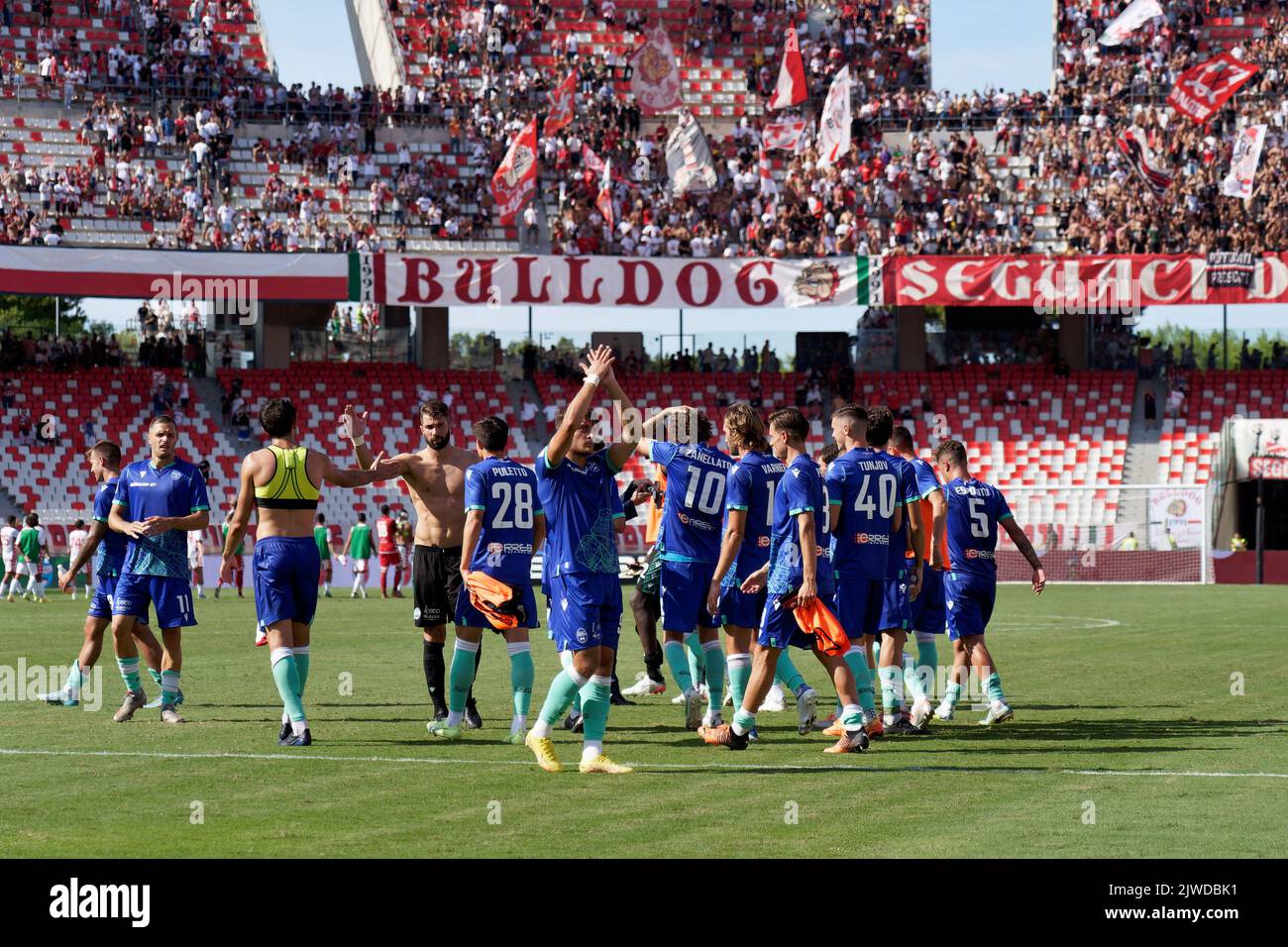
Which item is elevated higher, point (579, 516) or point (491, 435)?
point (491, 435)

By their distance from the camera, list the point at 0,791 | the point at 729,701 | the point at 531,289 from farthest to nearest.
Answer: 1. the point at 531,289
2. the point at 729,701
3. the point at 0,791

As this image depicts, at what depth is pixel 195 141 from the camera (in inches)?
1998

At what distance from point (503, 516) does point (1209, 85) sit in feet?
141

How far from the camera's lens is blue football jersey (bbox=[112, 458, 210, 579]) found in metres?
14.3

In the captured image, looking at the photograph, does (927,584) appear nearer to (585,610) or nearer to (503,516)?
(503,516)

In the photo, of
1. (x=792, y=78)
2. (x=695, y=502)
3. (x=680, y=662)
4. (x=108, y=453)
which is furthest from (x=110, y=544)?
(x=792, y=78)

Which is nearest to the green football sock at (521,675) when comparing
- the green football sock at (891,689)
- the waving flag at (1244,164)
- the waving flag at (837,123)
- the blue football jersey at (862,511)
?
the blue football jersey at (862,511)

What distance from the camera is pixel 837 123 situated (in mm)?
50469

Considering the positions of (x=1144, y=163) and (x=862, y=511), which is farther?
(x=1144, y=163)

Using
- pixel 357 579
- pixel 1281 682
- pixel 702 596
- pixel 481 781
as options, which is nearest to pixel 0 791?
pixel 481 781

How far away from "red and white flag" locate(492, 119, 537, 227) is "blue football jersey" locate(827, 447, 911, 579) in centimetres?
3746

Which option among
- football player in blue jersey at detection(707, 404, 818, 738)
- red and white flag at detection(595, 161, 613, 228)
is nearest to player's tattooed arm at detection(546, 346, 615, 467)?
football player in blue jersey at detection(707, 404, 818, 738)
